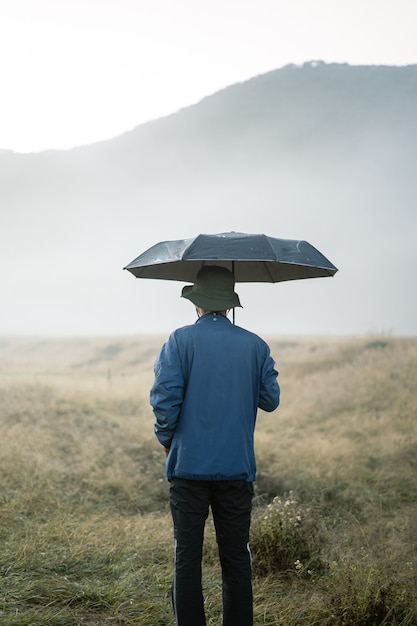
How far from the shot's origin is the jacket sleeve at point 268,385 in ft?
13.1

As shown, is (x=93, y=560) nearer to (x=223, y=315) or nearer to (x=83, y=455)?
(x=223, y=315)

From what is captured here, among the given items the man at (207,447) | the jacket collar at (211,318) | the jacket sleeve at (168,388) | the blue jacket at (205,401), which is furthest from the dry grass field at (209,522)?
the jacket collar at (211,318)

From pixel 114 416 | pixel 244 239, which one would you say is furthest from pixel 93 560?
pixel 114 416

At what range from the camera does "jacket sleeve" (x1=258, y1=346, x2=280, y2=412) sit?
400 cm

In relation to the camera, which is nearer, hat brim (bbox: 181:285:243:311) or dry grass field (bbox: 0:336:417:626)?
hat brim (bbox: 181:285:243:311)

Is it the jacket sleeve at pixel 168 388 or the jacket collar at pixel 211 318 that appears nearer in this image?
the jacket sleeve at pixel 168 388

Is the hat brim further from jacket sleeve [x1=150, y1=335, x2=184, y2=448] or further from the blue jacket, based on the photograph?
jacket sleeve [x1=150, y1=335, x2=184, y2=448]

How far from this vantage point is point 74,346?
37.8m

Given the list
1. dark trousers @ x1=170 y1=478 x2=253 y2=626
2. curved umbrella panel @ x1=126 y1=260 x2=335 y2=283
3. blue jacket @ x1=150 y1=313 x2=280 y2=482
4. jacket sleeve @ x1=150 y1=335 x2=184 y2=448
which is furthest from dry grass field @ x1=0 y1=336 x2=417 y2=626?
curved umbrella panel @ x1=126 y1=260 x2=335 y2=283

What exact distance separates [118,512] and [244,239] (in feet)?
17.0

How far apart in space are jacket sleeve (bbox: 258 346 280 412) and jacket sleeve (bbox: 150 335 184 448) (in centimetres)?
61

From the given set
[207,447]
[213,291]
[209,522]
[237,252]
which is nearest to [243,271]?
[237,252]

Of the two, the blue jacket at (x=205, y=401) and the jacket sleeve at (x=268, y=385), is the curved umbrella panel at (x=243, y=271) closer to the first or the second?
the jacket sleeve at (x=268, y=385)

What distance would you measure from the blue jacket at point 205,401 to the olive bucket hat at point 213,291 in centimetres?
15
